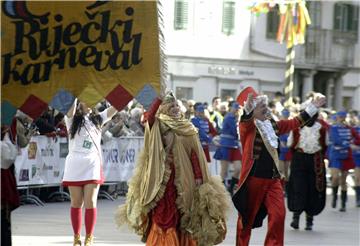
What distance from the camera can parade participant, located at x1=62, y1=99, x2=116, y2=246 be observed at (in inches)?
455

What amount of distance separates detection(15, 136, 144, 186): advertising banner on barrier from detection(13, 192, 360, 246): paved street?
1.59 feet

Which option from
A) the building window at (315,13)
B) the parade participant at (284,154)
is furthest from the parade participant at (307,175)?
the building window at (315,13)

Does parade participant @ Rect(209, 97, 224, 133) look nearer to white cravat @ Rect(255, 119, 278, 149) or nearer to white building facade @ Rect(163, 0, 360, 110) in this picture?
white building facade @ Rect(163, 0, 360, 110)

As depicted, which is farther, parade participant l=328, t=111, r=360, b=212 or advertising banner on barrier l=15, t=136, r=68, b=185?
parade participant l=328, t=111, r=360, b=212

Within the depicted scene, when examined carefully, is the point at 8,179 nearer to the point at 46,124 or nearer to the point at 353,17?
the point at 46,124

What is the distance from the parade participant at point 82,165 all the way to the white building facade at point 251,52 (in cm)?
2061

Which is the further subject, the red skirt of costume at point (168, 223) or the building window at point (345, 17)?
the building window at point (345, 17)

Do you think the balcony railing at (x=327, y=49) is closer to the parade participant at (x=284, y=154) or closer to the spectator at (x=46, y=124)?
the parade participant at (x=284, y=154)

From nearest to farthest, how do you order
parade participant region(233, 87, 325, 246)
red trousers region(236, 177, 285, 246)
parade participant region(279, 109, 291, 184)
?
red trousers region(236, 177, 285, 246), parade participant region(233, 87, 325, 246), parade participant region(279, 109, 291, 184)

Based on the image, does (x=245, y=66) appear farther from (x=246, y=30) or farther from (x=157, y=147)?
(x=157, y=147)

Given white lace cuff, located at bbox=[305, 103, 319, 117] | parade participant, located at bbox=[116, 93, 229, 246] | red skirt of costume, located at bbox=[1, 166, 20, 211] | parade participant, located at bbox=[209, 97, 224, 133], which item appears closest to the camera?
red skirt of costume, located at bbox=[1, 166, 20, 211]

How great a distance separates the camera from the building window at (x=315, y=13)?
4152 cm

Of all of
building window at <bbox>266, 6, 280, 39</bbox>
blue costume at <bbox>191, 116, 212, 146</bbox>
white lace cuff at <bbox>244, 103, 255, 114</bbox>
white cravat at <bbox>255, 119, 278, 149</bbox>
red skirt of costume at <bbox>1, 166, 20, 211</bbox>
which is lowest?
blue costume at <bbox>191, 116, 212, 146</bbox>

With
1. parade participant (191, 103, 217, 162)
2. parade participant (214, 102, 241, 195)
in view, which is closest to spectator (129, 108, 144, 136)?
parade participant (191, 103, 217, 162)
